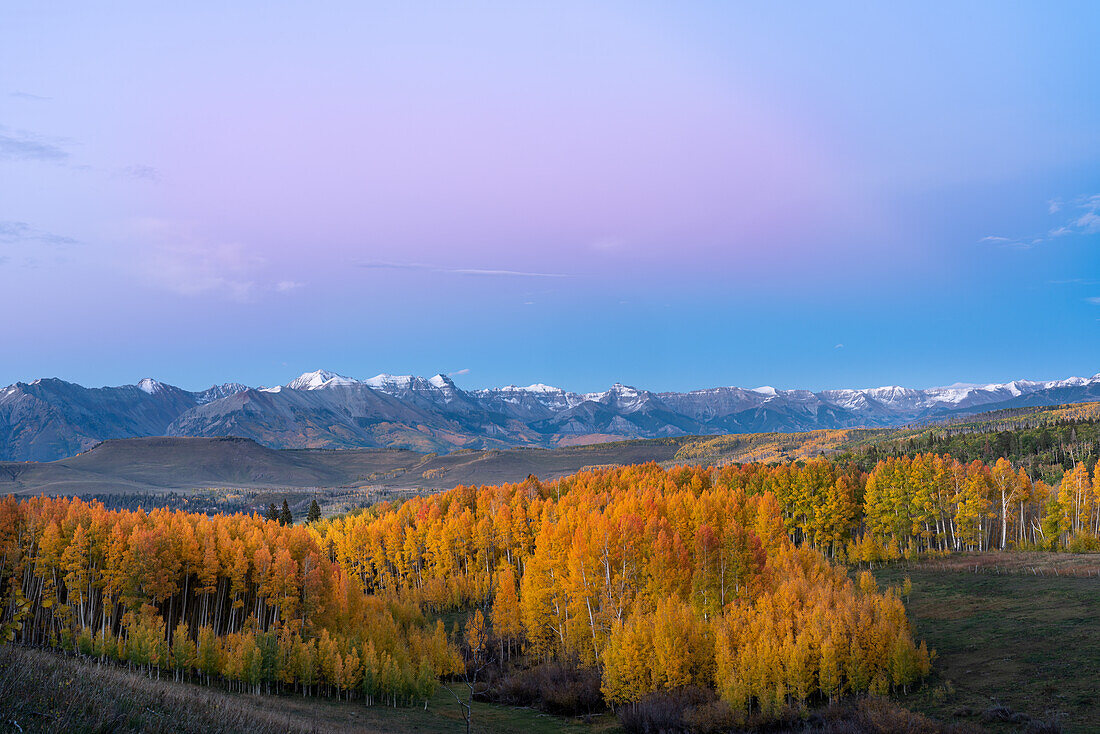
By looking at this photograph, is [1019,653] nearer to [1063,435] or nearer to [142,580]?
[142,580]

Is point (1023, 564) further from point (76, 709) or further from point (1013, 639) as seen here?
point (76, 709)

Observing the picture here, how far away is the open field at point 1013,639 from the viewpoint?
1716 inches

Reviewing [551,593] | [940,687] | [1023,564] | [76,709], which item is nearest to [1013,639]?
[940,687]

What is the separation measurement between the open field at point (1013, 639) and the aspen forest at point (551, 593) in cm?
429

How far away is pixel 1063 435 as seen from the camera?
622 ft

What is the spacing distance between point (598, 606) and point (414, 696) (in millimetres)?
22350

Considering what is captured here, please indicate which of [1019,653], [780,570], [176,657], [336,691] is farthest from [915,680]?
[176,657]

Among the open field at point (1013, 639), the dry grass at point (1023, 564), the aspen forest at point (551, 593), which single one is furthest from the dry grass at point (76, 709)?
the dry grass at point (1023, 564)

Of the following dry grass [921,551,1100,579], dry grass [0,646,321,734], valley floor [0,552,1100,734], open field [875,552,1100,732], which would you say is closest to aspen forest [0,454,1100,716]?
open field [875,552,1100,732]

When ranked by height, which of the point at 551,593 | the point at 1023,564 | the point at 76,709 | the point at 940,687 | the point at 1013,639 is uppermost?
the point at 76,709

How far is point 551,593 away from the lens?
260ft

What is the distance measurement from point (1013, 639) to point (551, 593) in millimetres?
45019

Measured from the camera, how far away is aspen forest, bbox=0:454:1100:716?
5972cm

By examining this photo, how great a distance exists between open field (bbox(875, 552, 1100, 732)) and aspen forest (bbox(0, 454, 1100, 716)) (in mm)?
4290
